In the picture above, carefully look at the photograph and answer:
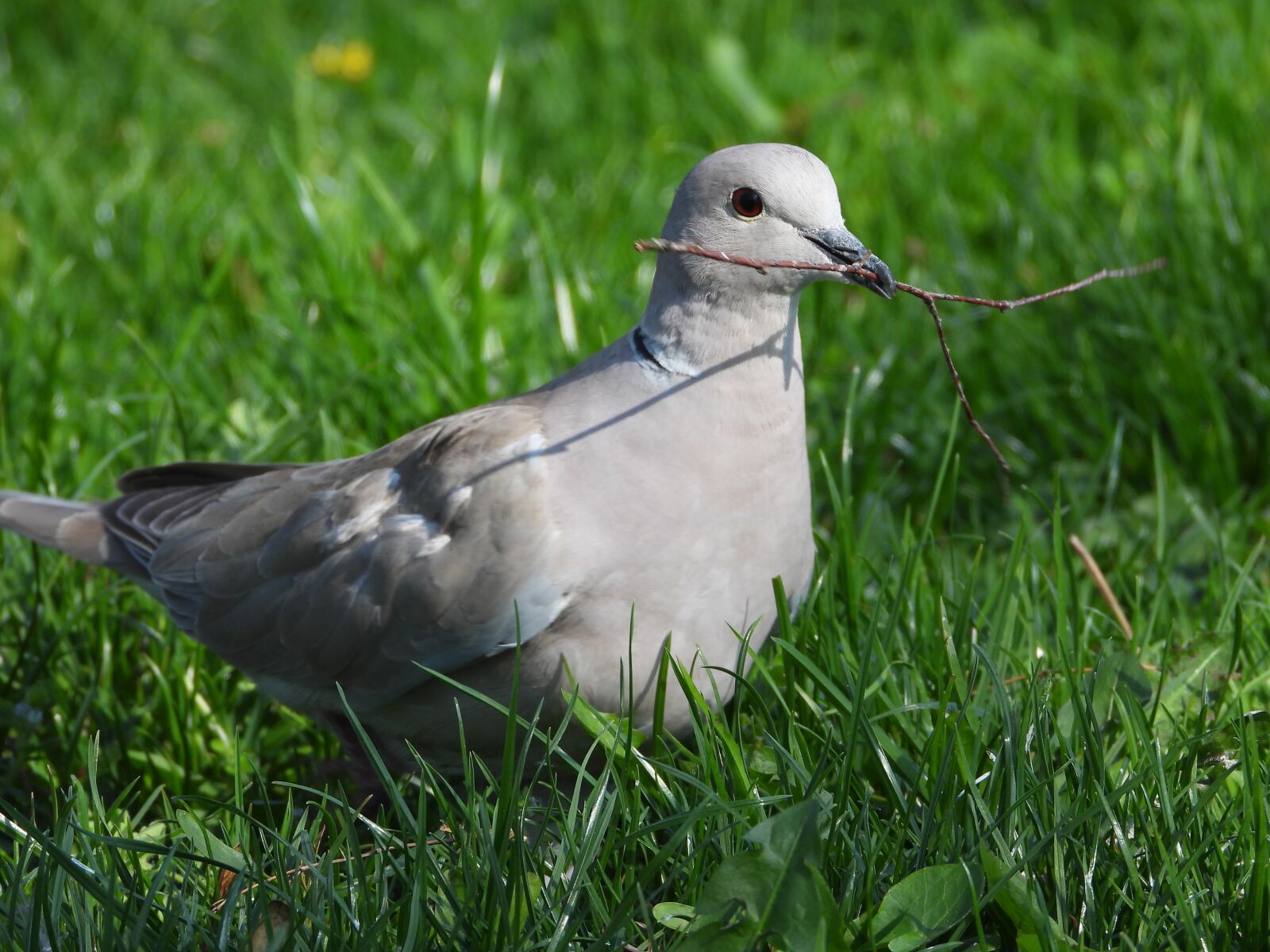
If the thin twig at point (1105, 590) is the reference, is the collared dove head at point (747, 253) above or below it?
above

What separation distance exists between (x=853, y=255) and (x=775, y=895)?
1082 mm

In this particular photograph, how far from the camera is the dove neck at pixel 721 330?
2.54 metres

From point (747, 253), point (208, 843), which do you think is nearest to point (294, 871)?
point (208, 843)

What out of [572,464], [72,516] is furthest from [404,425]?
[572,464]

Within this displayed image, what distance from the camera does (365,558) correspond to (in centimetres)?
278

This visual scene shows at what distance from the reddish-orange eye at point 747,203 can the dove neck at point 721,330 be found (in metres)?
0.13

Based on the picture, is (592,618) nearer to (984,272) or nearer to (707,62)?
(984,272)

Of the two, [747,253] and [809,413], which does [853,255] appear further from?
[809,413]

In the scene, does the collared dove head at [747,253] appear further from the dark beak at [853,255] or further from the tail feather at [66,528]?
the tail feather at [66,528]

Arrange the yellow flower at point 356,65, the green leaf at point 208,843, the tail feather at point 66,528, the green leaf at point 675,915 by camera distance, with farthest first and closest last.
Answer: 1. the yellow flower at point 356,65
2. the tail feather at point 66,528
3. the green leaf at point 208,843
4. the green leaf at point 675,915

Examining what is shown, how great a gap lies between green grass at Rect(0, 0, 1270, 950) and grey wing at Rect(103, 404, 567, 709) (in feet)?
0.78

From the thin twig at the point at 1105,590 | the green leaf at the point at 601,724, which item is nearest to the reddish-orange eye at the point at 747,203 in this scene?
the green leaf at the point at 601,724

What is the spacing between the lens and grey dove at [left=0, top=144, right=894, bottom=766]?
8.24 feet

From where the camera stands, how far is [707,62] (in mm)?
5930
